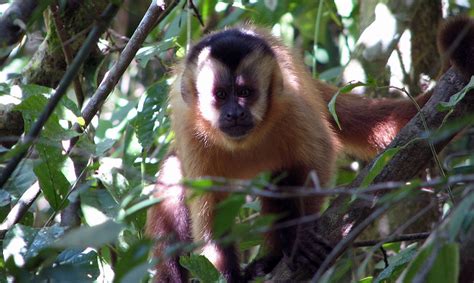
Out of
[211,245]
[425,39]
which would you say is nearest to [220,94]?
[211,245]

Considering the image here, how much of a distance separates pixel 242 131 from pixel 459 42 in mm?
1325

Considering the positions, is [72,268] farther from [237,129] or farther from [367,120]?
[367,120]

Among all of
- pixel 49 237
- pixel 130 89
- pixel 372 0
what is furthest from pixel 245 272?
pixel 130 89

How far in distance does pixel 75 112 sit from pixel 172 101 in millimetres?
1055

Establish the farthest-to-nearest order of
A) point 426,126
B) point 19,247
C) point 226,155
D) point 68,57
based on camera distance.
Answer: point 226,155
point 68,57
point 426,126
point 19,247

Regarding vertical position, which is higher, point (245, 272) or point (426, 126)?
point (426, 126)

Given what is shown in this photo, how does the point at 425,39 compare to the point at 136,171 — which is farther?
the point at 425,39

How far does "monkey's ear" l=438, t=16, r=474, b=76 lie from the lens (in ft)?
11.1

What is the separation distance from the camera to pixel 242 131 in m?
4.23

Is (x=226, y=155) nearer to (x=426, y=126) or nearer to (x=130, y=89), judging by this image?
(x=426, y=126)

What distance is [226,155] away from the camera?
15.0 ft

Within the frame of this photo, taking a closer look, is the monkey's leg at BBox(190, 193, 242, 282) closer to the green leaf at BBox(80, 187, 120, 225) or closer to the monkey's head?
the monkey's head

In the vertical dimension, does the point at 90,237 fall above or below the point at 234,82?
above

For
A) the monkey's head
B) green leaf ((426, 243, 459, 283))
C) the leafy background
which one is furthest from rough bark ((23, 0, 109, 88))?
green leaf ((426, 243, 459, 283))
